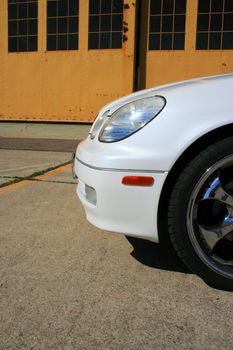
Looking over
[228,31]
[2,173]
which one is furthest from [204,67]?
[2,173]

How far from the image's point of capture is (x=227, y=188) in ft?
8.05

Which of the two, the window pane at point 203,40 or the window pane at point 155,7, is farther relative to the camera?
the window pane at point 155,7

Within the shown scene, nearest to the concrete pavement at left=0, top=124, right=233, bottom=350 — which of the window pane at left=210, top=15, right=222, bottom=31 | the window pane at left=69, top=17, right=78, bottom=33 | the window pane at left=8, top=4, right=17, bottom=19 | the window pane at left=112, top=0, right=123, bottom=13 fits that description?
the window pane at left=210, top=15, right=222, bottom=31

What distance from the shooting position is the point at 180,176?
237cm

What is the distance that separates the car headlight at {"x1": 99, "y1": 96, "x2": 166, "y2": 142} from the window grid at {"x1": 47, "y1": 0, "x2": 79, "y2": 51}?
885 centimetres

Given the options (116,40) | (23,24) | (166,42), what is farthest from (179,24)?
(23,24)

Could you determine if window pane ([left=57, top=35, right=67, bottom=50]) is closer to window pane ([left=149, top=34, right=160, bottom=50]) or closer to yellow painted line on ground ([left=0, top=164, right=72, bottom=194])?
window pane ([left=149, top=34, right=160, bottom=50])

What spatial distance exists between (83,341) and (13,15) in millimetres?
10898

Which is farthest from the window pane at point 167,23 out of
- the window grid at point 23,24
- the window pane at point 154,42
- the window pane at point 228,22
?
the window grid at point 23,24

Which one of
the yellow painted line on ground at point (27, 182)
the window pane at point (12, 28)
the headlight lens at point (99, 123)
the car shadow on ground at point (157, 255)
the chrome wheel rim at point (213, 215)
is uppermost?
the window pane at point (12, 28)

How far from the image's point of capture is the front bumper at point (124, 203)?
7.88ft

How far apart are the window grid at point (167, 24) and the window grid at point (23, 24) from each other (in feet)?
9.83

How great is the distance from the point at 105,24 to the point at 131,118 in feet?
29.1

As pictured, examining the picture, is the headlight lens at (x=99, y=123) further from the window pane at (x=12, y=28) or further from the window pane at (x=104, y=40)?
the window pane at (x=12, y=28)
